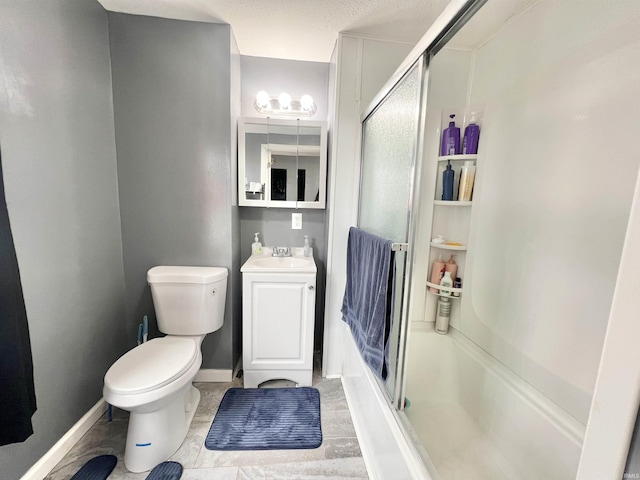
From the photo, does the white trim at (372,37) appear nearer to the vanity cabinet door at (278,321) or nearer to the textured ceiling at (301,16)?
the textured ceiling at (301,16)

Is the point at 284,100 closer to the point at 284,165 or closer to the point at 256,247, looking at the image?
the point at 284,165

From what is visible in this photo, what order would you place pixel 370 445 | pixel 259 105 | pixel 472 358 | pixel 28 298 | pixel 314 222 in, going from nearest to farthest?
pixel 28 298, pixel 370 445, pixel 472 358, pixel 259 105, pixel 314 222

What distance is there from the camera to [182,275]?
5.10 feet

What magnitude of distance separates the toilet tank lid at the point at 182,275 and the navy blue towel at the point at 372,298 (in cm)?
88

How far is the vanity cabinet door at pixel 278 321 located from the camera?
1642 mm

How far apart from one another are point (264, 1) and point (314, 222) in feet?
4.36

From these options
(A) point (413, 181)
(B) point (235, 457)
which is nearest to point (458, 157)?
(A) point (413, 181)

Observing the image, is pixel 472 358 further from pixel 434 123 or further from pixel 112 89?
pixel 112 89

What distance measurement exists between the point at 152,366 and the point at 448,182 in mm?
1941

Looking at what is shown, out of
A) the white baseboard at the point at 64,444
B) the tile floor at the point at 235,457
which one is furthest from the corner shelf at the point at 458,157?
the white baseboard at the point at 64,444

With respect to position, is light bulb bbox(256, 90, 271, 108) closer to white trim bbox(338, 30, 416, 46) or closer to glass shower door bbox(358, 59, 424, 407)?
white trim bbox(338, 30, 416, 46)

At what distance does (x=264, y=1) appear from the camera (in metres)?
1.34

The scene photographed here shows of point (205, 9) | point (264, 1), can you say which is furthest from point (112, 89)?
point (264, 1)

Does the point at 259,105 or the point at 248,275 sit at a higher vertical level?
the point at 259,105
